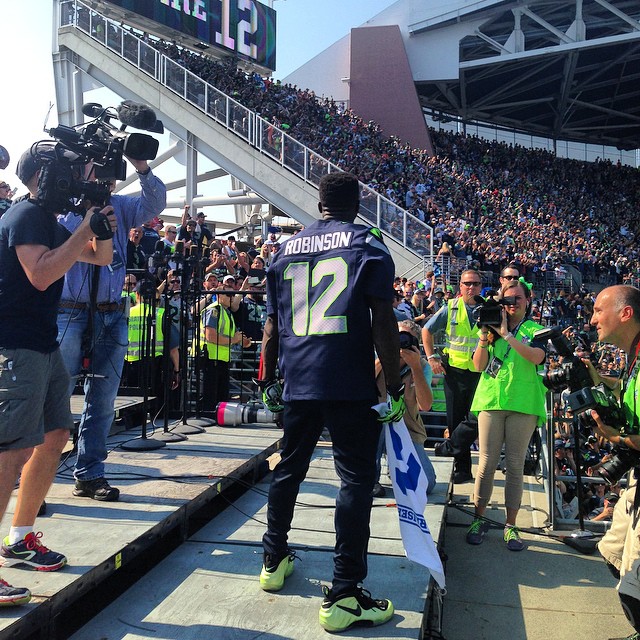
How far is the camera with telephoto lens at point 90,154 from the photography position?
3.07 metres

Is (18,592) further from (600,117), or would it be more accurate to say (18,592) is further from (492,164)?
(600,117)

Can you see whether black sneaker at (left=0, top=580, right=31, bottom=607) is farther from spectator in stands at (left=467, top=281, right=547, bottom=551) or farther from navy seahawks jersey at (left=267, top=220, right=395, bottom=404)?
Result: spectator in stands at (left=467, top=281, right=547, bottom=551)

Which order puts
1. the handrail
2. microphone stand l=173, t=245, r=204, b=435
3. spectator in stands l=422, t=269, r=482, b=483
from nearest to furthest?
microphone stand l=173, t=245, r=204, b=435, spectator in stands l=422, t=269, r=482, b=483, the handrail

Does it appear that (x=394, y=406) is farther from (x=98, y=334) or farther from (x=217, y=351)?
(x=217, y=351)

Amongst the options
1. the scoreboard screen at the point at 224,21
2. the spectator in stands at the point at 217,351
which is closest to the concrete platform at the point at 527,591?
the spectator in stands at the point at 217,351

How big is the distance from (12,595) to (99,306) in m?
2.08

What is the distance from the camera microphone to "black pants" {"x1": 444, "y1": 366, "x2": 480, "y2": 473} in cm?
397

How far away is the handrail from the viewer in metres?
17.3

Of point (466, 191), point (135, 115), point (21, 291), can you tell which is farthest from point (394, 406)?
point (466, 191)

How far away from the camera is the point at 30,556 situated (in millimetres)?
3004

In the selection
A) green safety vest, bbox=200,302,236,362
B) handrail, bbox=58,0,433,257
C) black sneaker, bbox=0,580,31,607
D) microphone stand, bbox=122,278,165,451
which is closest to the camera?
black sneaker, bbox=0,580,31,607

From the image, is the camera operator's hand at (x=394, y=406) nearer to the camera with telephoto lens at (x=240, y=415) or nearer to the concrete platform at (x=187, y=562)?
the concrete platform at (x=187, y=562)

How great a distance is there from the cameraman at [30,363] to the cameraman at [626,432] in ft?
8.29

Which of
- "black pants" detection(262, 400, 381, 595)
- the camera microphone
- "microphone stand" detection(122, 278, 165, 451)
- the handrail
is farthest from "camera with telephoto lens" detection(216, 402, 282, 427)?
the handrail
